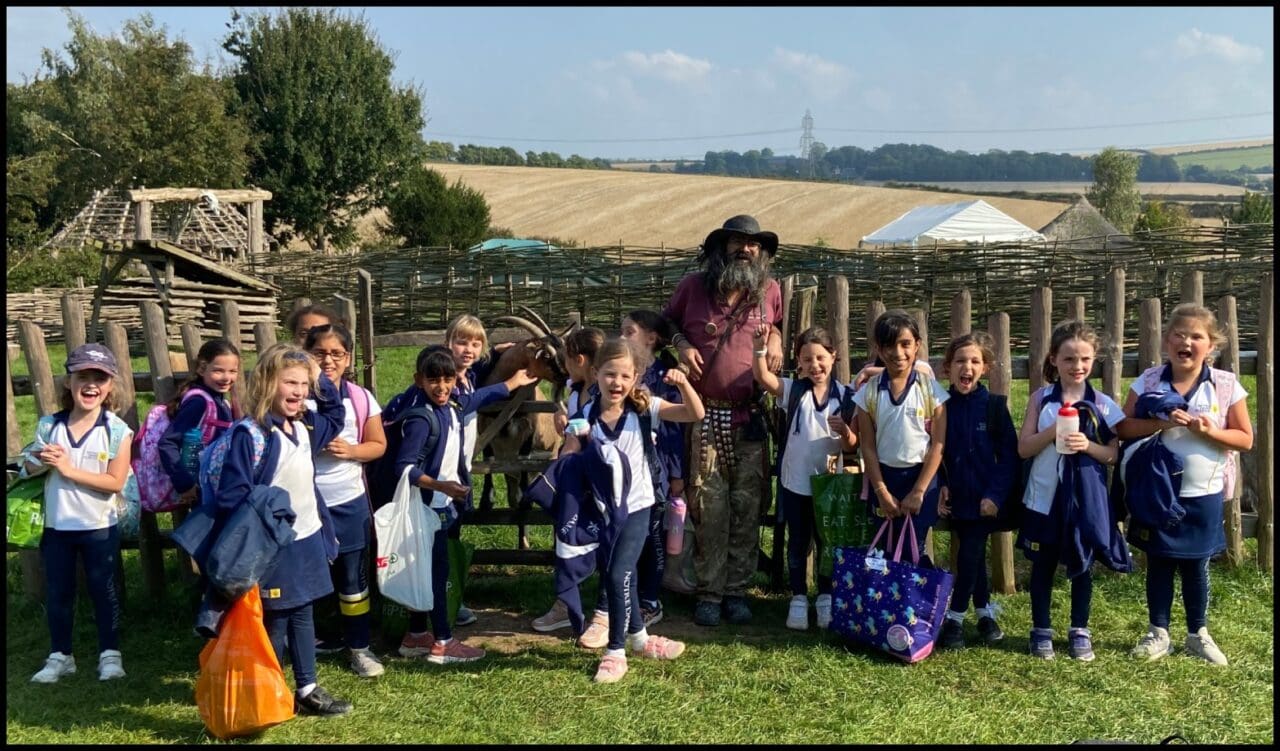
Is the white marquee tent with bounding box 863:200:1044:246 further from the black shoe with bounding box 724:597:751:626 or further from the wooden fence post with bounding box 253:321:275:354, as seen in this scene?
the wooden fence post with bounding box 253:321:275:354

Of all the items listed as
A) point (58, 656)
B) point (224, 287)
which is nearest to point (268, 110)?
point (224, 287)

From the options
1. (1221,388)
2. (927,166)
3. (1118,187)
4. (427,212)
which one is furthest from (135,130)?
(927,166)

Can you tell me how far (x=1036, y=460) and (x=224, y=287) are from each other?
16941 mm

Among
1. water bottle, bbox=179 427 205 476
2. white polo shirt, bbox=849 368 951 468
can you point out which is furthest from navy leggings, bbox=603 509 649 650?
water bottle, bbox=179 427 205 476

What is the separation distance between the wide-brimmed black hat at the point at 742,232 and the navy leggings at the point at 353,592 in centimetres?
228

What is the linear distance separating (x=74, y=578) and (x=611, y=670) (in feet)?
8.06

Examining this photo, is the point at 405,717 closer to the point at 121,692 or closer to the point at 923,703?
the point at 121,692

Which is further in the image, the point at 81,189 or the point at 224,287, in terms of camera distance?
the point at 81,189

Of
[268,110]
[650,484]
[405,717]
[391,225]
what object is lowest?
[405,717]

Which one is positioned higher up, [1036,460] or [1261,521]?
[1036,460]

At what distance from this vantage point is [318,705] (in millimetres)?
4320

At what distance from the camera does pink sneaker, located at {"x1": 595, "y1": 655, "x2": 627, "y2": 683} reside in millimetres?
4656

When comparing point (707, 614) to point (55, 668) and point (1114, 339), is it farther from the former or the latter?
point (55, 668)

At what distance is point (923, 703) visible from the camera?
4.41 m
